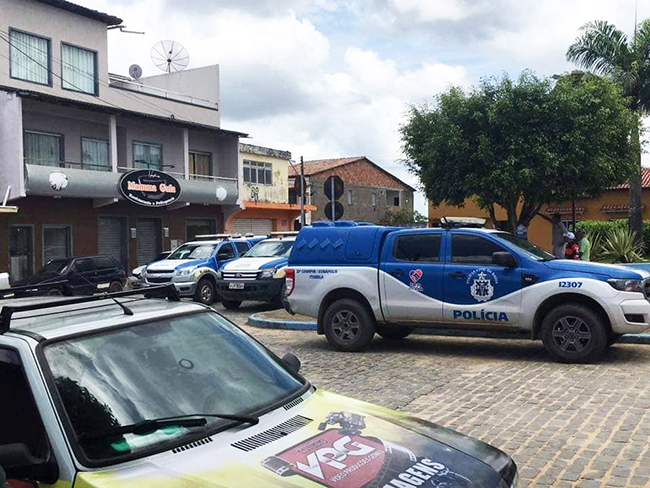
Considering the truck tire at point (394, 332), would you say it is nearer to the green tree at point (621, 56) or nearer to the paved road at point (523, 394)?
the paved road at point (523, 394)

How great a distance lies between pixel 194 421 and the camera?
3.00 metres

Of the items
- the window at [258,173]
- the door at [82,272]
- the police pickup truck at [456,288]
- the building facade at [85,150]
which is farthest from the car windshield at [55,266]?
the window at [258,173]

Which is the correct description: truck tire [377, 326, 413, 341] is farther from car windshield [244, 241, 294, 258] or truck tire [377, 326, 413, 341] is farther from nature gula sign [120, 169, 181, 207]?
nature gula sign [120, 169, 181, 207]

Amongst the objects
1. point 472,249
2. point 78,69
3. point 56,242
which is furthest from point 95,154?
point 472,249

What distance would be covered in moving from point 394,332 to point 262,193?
92.0 feet

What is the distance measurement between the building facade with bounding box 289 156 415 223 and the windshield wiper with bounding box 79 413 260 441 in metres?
43.2

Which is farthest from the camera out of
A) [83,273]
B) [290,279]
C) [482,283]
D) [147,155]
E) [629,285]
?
[147,155]

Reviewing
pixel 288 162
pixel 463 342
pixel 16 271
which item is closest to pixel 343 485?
pixel 463 342

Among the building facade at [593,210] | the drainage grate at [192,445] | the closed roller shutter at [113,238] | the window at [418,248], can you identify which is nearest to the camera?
the drainage grate at [192,445]

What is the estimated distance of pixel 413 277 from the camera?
32.3ft

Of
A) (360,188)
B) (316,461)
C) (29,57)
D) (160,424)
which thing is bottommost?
(316,461)

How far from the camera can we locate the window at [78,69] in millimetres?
27484

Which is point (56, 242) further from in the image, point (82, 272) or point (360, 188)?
point (360, 188)

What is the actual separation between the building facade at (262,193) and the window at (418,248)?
25.2 meters
